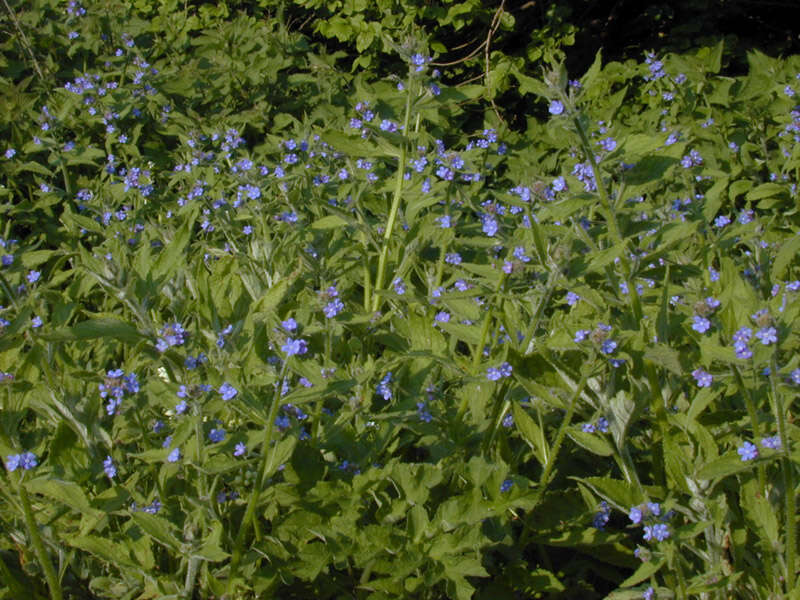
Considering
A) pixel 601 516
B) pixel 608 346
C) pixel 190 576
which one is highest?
pixel 608 346

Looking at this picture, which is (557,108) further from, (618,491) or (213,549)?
(213,549)

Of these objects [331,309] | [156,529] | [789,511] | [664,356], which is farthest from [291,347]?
[789,511]

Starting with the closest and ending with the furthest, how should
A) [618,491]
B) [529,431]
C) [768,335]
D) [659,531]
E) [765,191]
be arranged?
[768,335] < [659,531] < [618,491] < [529,431] < [765,191]

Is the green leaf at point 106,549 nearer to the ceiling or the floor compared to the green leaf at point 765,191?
nearer to the ceiling

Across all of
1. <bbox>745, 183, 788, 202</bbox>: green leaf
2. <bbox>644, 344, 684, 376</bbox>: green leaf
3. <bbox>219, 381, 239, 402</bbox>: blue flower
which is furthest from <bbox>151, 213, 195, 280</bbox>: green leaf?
<bbox>745, 183, 788, 202</bbox>: green leaf

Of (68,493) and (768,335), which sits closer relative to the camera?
(768,335)

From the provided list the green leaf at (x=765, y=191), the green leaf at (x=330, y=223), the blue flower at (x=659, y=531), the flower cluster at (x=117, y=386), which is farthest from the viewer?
the green leaf at (x=765, y=191)

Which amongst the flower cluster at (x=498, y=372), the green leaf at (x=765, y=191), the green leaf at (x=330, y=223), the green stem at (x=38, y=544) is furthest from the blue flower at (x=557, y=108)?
the green leaf at (x=765, y=191)

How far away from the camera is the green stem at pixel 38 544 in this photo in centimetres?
195

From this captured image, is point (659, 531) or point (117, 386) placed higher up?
point (117, 386)

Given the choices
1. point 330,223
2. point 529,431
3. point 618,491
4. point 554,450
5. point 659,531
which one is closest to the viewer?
point 659,531

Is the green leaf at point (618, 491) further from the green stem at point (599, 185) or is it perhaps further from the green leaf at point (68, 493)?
the green leaf at point (68, 493)

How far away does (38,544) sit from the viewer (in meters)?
2.01

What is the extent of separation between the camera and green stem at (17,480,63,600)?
6.41 feet
